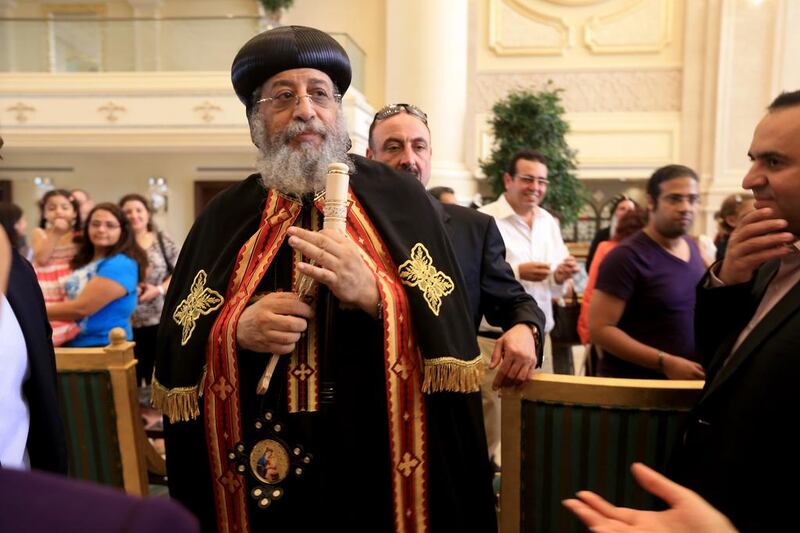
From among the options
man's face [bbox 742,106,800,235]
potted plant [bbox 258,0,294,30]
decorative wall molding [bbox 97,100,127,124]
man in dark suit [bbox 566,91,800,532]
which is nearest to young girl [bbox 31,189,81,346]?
man in dark suit [bbox 566,91,800,532]

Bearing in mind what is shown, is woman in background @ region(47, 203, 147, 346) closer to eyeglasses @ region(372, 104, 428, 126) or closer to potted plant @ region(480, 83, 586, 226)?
eyeglasses @ region(372, 104, 428, 126)

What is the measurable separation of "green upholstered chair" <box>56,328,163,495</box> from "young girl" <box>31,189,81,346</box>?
A: 166cm

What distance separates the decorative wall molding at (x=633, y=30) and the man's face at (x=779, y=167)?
39.7 feet

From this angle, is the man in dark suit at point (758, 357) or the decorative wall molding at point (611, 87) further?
the decorative wall molding at point (611, 87)

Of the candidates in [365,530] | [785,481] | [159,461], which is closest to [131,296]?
[159,461]

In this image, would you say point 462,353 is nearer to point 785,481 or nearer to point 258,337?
point 258,337

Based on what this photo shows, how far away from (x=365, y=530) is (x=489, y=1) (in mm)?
12665

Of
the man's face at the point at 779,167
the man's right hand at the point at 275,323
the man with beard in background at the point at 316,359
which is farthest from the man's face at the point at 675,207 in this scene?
the man's right hand at the point at 275,323

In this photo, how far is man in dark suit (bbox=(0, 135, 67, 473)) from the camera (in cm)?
131

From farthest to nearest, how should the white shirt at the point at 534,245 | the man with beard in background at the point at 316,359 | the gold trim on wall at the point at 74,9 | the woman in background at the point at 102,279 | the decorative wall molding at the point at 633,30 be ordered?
1. the gold trim on wall at the point at 74,9
2. the decorative wall molding at the point at 633,30
3. the white shirt at the point at 534,245
4. the woman in background at the point at 102,279
5. the man with beard in background at the point at 316,359

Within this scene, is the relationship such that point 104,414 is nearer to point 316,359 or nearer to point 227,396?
point 227,396

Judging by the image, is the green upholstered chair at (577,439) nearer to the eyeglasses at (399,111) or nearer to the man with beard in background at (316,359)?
the man with beard in background at (316,359)

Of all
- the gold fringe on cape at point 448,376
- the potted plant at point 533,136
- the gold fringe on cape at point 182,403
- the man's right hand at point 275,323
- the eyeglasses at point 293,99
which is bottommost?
the gold fringe on cape at point 182,403

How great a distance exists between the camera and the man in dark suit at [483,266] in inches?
63.6
